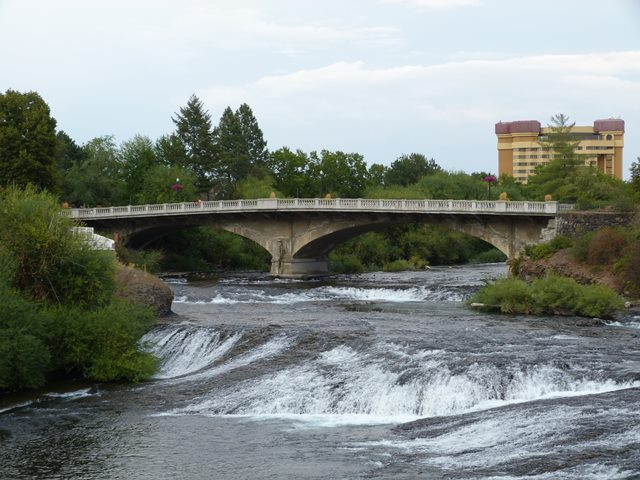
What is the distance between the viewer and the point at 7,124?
7500cm

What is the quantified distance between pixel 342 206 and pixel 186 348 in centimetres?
3498

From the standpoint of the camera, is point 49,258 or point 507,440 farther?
point 49,258

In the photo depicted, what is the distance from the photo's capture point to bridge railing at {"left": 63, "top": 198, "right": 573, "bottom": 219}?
59188 millimetres

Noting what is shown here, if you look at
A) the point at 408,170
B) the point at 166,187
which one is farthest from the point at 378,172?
the point at 166,187

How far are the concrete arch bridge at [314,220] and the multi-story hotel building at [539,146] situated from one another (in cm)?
10848

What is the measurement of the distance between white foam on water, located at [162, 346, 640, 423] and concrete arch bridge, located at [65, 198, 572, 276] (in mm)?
30932

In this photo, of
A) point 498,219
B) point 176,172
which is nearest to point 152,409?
point 498,219

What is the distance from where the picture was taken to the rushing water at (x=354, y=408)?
20.2 meters

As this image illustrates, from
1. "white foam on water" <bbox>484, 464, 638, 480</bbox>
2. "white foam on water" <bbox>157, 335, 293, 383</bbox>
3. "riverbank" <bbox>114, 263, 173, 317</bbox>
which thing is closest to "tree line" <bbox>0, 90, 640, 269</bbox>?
"riverbank" <bbox>114, 263, 173, 317</bbox>

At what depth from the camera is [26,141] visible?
7444cm

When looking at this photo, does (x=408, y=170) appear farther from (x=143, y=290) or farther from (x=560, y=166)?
(x=143, y=290)

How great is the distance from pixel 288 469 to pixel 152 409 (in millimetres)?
6970

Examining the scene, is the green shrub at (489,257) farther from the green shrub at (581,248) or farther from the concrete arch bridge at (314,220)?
the green shrub at (581,248)

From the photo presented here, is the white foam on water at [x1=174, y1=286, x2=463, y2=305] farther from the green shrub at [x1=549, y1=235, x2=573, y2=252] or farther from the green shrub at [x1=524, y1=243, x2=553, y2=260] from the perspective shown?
the green shrub at [x1=549, y1=235, x2=573, y2=252]
